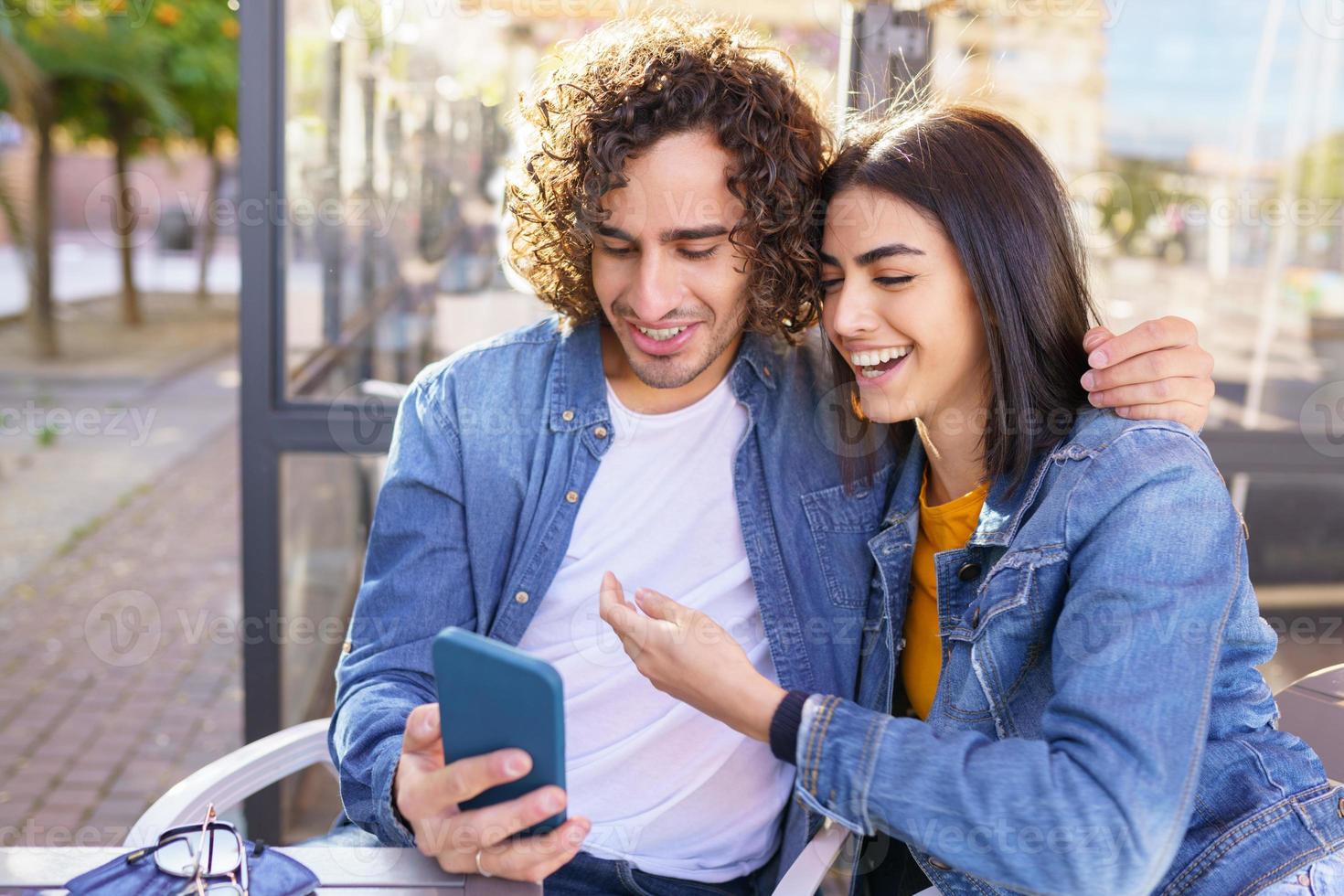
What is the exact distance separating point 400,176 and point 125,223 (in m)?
11.8

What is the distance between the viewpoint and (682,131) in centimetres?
198

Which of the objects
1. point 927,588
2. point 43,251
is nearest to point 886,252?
point 927,588

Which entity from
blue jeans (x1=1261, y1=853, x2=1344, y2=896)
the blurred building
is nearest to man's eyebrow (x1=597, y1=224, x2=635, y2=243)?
blue jeans (x1=1261, y1=853, x2=1344, y2=896)

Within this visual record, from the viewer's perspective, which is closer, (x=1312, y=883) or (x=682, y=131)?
(x=1312, y=883)

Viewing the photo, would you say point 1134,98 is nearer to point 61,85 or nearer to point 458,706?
point 458,706

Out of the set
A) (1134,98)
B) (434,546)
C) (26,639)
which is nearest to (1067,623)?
(434,546)

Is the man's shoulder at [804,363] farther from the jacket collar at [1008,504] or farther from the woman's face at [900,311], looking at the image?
the jacket collar at [1008,504]

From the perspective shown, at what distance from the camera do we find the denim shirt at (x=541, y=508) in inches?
77.0

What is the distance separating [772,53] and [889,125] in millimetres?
411

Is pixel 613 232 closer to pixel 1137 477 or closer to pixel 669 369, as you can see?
pixel 669 369

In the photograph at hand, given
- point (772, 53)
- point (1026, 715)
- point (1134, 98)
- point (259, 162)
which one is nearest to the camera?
point (1026, 715)

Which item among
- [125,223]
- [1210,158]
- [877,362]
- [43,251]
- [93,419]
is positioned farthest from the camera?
[125,223]

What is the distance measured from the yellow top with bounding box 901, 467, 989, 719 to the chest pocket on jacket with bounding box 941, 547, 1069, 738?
19 centimetres

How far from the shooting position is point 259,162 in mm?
2826
